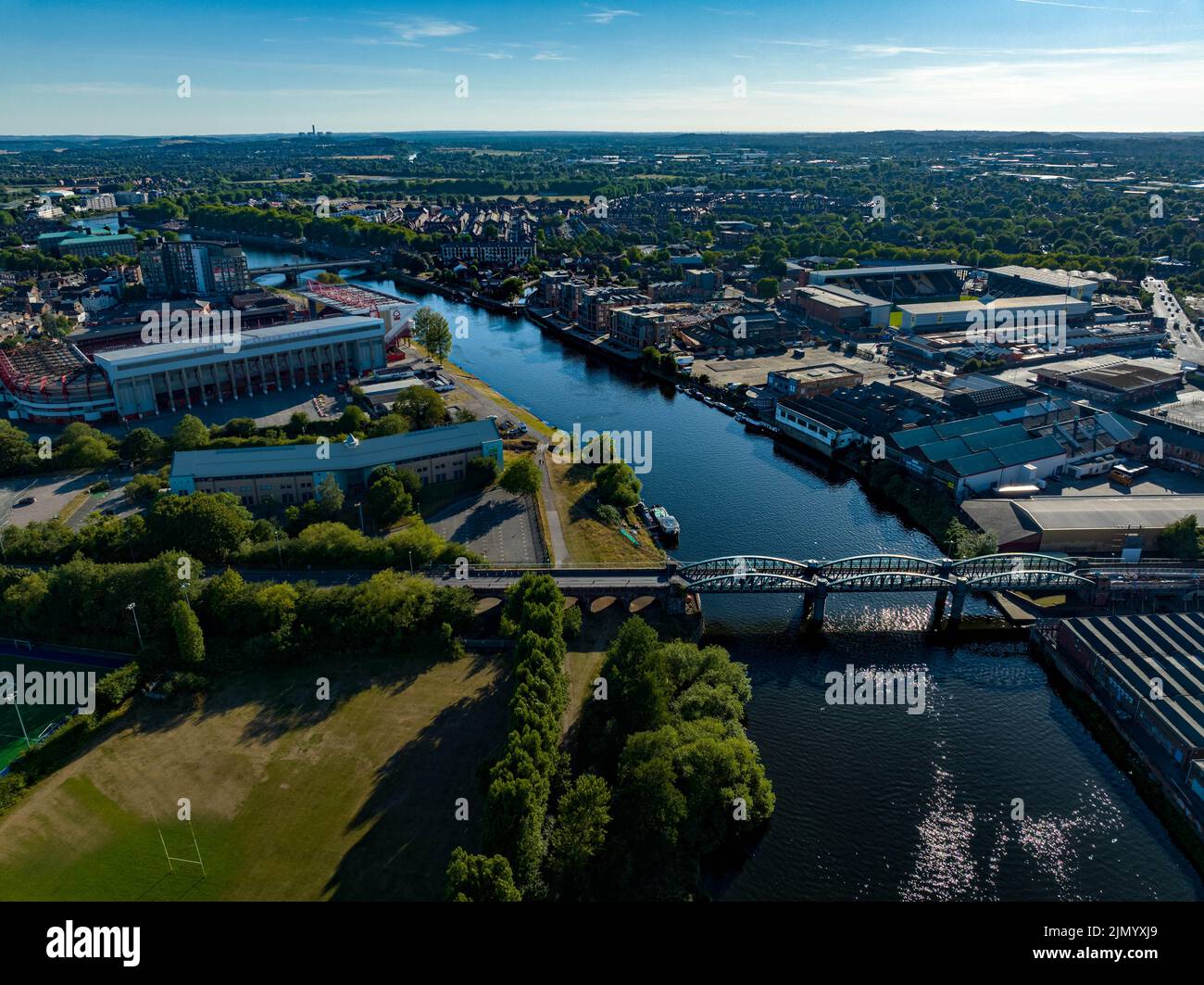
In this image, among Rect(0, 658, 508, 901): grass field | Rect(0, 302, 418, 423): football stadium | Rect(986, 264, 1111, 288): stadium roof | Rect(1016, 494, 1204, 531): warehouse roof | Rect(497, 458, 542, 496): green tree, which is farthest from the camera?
Rect(986, 264, 1111, 288): stadium roof

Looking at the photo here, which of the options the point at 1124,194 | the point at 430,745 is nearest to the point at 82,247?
the point at 430,745

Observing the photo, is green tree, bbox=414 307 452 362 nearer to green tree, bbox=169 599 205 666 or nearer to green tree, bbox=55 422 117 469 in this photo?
green tree, bbox=55 422 117 469

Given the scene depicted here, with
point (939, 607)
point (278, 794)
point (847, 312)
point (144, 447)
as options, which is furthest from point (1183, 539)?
point (144, 447)

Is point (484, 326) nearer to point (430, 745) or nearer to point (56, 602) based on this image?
point (56, 602)

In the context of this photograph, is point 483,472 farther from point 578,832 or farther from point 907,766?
point 907,766

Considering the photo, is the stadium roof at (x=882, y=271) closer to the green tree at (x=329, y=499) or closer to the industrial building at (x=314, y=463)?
the industrial building at (x=314, y=463)

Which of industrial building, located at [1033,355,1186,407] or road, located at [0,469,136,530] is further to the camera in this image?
industrial building, located at [1033,355,1186,407]

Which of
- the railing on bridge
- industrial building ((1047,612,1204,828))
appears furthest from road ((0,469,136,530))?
industrial building ((1047,612,1204,828))

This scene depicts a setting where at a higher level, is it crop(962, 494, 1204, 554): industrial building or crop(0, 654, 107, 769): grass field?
crop(962, 494, 1204, 554): industrial building
